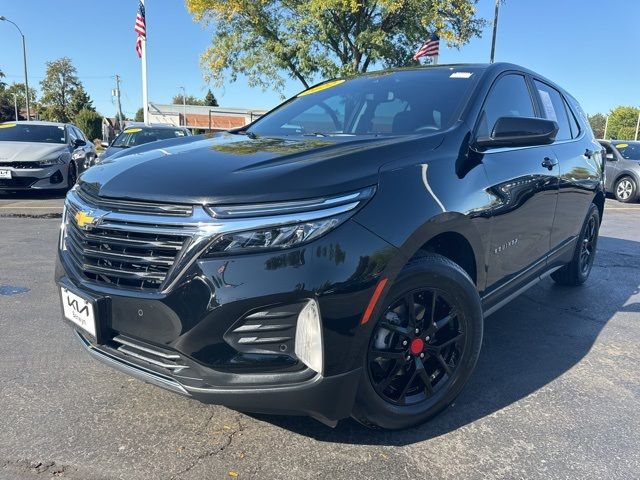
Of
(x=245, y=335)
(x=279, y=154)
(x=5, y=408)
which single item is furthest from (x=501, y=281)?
(x=5, y=408)

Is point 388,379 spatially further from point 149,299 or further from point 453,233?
point 149,299

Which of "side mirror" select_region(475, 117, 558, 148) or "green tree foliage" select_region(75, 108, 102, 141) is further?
"green tree foliage" select_region(75, 108, 102, 141)

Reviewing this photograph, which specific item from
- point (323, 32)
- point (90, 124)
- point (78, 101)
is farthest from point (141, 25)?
point (78, 101)

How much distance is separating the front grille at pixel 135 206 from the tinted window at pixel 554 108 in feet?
9.59

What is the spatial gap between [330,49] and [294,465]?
17.3 meters

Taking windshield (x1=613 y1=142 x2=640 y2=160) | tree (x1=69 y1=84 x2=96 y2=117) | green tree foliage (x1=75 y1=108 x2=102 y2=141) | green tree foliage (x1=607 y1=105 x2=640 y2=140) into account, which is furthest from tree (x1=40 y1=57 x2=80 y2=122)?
green tree foliage (x1=607 y1=105 x2=640 y2=140)

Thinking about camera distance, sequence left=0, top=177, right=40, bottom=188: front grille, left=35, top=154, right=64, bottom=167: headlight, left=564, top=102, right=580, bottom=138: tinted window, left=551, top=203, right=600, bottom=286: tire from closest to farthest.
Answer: left=564, top=102, right=580, bottom=138: tinted window
left=551, top=203, right=600, bottom=286: tire
left=0, top=177, right=40, bottom=188: front grille
left=35, top=154, right=64, bottom=167: headlight

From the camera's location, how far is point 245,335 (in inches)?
74.0

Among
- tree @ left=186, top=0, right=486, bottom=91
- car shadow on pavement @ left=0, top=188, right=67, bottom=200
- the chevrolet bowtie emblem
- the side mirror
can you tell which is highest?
tree @ left=186, top=0, right=486, bottom=91

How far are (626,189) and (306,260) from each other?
46.0 ft

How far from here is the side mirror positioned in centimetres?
270

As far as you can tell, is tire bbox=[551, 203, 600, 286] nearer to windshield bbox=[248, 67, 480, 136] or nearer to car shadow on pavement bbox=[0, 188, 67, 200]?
windshield bbox=[248, 67, 480, 136]

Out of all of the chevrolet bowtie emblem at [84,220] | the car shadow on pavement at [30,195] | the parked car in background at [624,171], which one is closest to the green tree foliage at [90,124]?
the car shadow on pavement at [30,195]

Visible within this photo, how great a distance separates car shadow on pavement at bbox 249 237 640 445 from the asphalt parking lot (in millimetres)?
10
